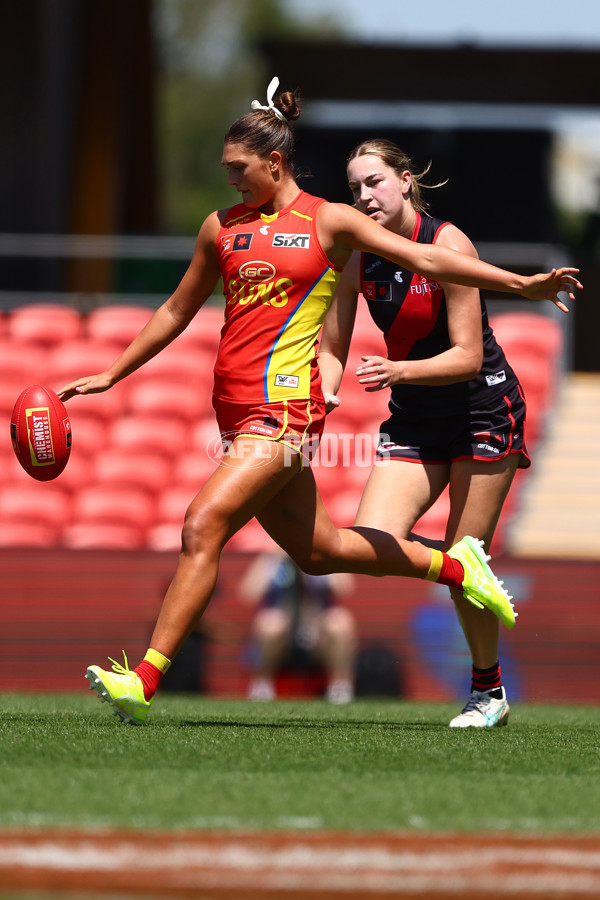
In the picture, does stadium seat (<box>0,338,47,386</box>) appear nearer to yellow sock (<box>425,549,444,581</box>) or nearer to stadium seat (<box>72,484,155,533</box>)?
stadium seat (<box>72,484,155,533</box>)

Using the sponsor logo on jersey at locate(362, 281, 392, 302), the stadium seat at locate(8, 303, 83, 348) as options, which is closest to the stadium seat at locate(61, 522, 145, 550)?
the stadium seat at locate(8, 303, 83, 348)

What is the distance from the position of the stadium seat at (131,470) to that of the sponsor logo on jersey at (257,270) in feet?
21.4

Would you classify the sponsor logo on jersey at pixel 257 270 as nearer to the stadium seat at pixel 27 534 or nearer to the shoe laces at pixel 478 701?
the shoe laces at pixel 478 701

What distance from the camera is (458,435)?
16.2 feet

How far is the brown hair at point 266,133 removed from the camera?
4480 mm

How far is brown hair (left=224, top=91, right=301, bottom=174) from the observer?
4480 mm

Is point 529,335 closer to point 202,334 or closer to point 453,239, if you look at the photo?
point 202,334

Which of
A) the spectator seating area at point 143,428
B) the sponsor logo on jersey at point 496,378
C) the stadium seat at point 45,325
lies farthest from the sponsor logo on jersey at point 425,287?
the stadium seat at point 45,325

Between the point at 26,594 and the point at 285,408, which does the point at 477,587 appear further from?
the point at 26,594

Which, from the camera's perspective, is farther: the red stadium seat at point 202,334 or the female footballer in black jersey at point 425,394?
the red stadium seat at point 202,334

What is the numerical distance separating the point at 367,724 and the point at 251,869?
2635 mm

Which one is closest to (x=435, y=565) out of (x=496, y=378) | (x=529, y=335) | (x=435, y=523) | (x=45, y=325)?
(x=496, y=378)

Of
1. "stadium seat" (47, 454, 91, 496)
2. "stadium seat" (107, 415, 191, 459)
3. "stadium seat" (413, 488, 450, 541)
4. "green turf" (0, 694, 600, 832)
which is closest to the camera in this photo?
"green turf" (0, 694, 600, 832)

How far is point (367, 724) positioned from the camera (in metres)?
5.18
